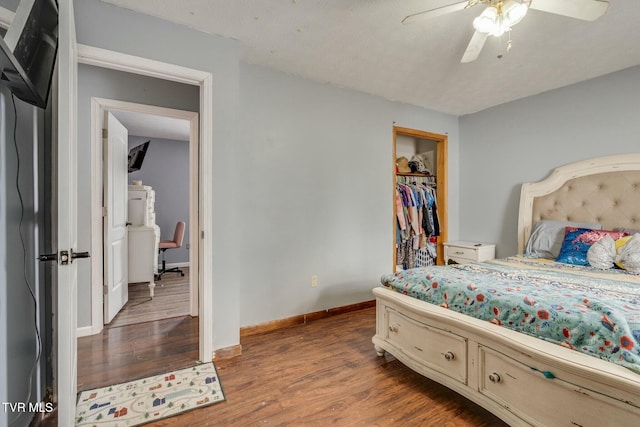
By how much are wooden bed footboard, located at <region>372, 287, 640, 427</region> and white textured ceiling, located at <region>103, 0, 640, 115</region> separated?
184 centimetres

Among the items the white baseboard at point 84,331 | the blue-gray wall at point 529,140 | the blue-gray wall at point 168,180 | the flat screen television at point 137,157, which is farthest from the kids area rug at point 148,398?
the blue-gray wall at point 168,180

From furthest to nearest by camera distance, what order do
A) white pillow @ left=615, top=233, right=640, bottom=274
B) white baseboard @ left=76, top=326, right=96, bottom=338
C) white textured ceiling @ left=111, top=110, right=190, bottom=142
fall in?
white textured ceiling @ left=111, top=110, right=190, bottom=142, white baseboard @ left=76, top=326, right=96, bottom=338, white pillow @ left=615, top=233, right=640, bottom=274

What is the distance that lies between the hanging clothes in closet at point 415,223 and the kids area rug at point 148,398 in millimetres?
2607

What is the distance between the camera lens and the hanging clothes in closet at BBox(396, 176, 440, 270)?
3.69 metres

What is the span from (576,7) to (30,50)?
2443 mm

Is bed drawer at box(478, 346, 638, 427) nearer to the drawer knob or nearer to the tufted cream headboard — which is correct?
the drawer knob

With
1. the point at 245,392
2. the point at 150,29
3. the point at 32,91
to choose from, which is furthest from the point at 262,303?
the point at 150,29

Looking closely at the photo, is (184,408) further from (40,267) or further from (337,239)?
(337,239)

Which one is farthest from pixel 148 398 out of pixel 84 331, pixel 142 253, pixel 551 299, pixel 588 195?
pixel 588 195

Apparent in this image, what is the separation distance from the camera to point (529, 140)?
3.28 m

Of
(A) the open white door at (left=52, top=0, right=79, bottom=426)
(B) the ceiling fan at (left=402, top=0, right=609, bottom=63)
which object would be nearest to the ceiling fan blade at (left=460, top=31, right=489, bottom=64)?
(B) the ceiling fan at (left=402, top=0, right=609, bottom=63)

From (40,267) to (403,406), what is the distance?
6.92 feet

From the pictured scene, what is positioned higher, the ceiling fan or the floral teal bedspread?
the ceiling fan

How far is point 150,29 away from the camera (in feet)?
6.31
